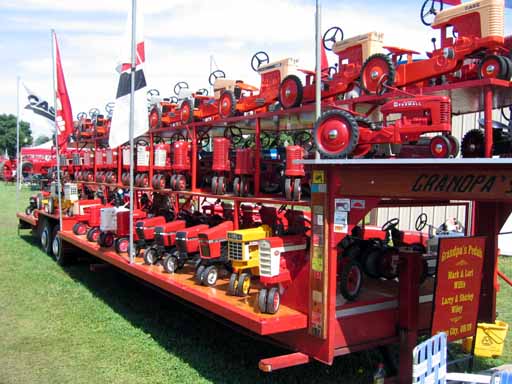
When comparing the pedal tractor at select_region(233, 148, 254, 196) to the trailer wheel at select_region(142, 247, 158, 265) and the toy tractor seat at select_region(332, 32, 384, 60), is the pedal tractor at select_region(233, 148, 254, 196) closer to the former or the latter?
the trailer wheel at select_region(142, 247, 158, 265)

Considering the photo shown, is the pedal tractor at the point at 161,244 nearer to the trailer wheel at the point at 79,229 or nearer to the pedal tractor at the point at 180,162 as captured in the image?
the pedal tractor at the point at 180,162

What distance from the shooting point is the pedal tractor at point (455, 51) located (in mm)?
4555


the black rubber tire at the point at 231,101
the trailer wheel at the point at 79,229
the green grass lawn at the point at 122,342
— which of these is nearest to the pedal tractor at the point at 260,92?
the black rubber tire at the point at 231,101

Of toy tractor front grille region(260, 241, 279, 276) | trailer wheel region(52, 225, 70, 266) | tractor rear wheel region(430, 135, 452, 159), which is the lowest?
trailer wheel region(52, 225, 70, 266)

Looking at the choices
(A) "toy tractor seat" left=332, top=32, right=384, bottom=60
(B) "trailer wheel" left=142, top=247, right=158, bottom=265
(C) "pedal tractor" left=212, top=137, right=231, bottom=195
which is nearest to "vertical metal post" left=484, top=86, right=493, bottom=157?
(A) "toy tractor seat" left=332, top=32, right=384, bottom=60

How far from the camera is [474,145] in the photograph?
5129mm

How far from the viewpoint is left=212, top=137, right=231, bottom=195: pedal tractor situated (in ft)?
22.4

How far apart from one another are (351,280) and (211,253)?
1767 mm

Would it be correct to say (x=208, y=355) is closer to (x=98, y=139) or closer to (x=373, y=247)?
(x=373, y=247)

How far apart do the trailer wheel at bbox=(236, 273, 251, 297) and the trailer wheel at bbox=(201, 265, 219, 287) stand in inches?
24.4

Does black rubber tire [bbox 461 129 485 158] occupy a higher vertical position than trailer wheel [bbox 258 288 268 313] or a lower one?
higher

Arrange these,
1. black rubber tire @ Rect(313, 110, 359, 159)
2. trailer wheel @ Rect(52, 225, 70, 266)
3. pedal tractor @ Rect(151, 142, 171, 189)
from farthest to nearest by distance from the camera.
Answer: trailer wheel @ Rect(52, 225, 70, 266)
pedal tractor @ Rect(151, 142, 171, 189)
black rubber tire @ Rect(313, 110, 359, 159)

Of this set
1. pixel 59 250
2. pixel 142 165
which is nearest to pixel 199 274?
pixel 142 165

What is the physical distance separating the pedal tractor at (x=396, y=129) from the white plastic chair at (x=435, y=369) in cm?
152
